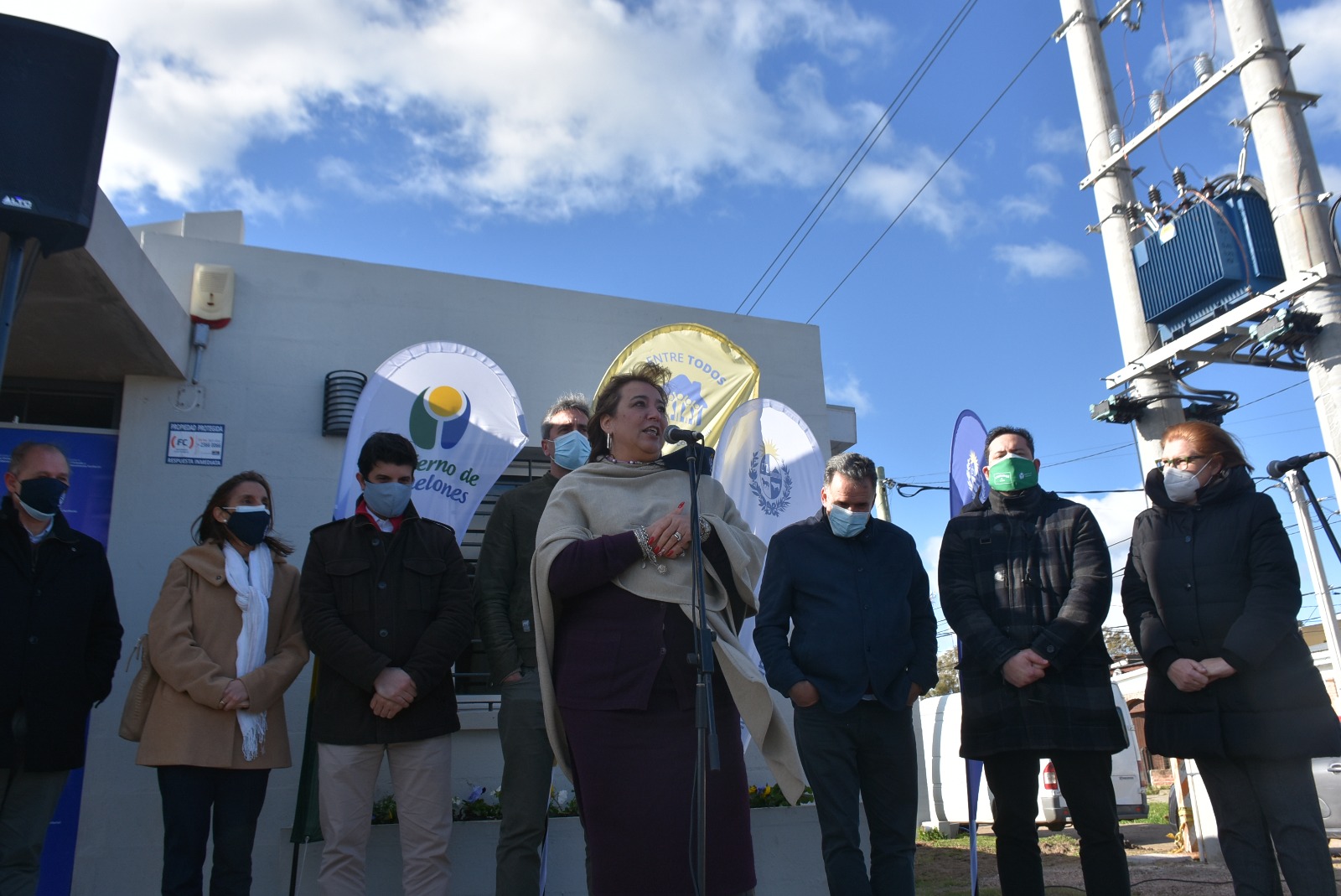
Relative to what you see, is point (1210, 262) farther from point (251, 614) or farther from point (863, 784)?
point (251, 614)

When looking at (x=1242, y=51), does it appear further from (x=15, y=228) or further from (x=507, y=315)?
(x=15, y=228)

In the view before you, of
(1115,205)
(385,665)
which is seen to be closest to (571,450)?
(385,665)

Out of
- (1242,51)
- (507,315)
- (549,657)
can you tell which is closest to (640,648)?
(549,657)

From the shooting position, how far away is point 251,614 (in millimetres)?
3920

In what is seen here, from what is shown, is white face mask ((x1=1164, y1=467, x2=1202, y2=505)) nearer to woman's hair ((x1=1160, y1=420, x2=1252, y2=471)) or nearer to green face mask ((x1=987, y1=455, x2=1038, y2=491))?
woman's hair ((x1=1160, y1=420, x2=1252, y2=471))

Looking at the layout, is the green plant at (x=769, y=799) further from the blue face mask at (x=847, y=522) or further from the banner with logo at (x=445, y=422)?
the banner with logo at (x=445, y=422)

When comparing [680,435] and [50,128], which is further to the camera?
[50,128]

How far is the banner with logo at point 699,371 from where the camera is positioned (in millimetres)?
6047

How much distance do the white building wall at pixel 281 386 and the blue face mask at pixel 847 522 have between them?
2.86m

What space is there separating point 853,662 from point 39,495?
3219mm

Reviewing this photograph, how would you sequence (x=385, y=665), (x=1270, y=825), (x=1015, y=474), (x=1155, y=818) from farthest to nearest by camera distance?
(x=1155, y=818) < (x=1015, y=474) < (x=385, y=665) < (x=1270, y=825)

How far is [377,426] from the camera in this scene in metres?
4.94

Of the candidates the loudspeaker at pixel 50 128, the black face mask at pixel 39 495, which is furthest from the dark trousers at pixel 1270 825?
the loudspeaker at pixel 50 128

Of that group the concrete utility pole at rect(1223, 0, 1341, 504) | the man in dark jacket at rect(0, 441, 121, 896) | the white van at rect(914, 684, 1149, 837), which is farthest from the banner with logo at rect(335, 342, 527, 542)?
the white van at rect(914, 684, 1149, 837)
